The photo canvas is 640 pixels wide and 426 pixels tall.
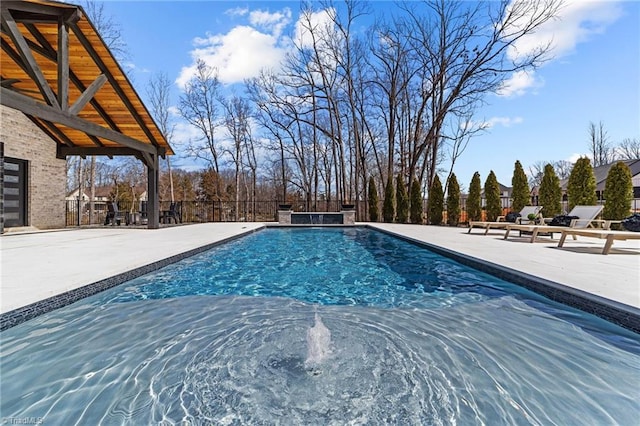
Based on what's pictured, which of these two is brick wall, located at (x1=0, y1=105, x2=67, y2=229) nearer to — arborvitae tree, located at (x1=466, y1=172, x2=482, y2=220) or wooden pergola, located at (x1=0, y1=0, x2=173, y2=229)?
wooden pergola, located at (x1=0, y1=0, x2=173, y2=229)

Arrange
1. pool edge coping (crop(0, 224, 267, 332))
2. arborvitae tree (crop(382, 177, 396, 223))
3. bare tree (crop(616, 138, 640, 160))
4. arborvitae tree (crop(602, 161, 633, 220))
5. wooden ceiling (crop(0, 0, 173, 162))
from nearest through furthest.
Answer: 1. pool edge coping (crop(0, 224, 267, 332))
2. wooden ceiling (crop(0, 0, 173, 162))
3. arborvitae tree (crop(602, 161, 633, 220))
4. arborvitae tree (crop(382, 177, 396, 223))
5. bare tree (crop(616, 138, 640, 160))

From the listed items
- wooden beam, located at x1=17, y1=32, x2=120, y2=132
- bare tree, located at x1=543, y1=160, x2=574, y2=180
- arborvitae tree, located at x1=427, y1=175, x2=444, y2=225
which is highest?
bare tree, located at x1=543, y1=160, x2=574, y2=180

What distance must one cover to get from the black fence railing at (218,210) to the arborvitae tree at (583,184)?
469 centimetres

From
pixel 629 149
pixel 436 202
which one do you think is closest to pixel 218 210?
pixel 436 202

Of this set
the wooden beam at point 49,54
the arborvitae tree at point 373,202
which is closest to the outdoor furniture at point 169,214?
the wooden beam at point 49,54

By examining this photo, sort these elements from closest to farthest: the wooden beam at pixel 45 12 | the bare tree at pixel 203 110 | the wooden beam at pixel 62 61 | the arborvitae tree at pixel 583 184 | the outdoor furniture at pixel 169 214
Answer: the wooden beam at pixel 45 12 → the wooden beam at pixel 62 61 → the arborvitae tree at pixel 583 184 → the outdoor furniture at pixel 169 214 → the bare tree at pixel 203 110

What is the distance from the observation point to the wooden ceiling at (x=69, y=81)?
554cm

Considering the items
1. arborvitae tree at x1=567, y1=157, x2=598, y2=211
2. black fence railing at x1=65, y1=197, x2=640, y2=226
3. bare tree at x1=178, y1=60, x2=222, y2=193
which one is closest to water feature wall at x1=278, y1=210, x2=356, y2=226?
black fence railing at x1=65, y1=197, x2=640, y2=226

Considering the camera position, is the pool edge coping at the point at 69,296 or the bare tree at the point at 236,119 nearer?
the pool edge coping at the point at 69,296

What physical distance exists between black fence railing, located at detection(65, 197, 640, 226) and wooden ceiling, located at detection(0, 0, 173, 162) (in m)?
3.67

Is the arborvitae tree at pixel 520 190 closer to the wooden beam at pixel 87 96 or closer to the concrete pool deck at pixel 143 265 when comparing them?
the concrete pool deck at pixel 143 265

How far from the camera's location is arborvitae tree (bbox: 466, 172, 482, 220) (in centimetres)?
1391

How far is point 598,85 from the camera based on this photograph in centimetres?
1084

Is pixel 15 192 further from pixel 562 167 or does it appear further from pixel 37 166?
pixel 562 167
